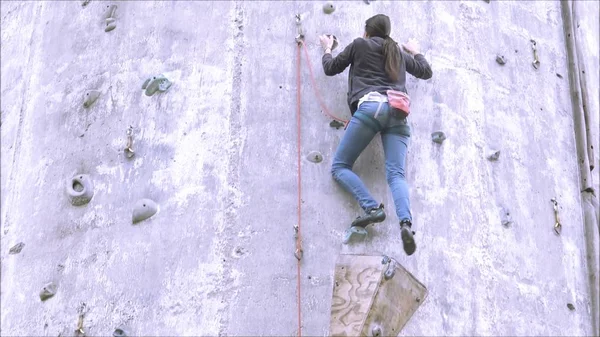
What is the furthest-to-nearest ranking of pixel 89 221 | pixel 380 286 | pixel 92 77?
pixel 92 77 → pixel 89 221 → pixel 380 286

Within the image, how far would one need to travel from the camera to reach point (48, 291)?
954 centimetres

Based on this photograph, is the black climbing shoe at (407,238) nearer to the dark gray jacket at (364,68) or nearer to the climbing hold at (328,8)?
the dark gray jacket at (364,68)

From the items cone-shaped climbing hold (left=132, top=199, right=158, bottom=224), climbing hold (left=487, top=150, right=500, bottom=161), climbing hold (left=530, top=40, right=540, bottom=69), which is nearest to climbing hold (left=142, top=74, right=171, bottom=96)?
cone-shaped climbing hold (left=132, top=199, right=158, bottom=224)

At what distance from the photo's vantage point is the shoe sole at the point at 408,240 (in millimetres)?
8812

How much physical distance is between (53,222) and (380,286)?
8.25 feet

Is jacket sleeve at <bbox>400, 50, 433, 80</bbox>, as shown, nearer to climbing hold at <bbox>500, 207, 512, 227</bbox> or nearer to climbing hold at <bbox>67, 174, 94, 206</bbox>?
climbing hold at <bbox>500, 207, 512, 227</bbox>

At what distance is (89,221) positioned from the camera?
31.8 ft

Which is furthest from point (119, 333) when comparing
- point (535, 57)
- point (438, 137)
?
point (535, 57)

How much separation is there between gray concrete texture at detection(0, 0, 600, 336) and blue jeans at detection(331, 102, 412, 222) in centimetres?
15

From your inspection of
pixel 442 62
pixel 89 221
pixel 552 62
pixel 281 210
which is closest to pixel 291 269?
pixel 281 210

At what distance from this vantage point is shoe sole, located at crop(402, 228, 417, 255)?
881 centimetres

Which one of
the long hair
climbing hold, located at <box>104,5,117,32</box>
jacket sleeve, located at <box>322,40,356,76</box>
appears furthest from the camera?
climbing hold, located at <box>104,5,117,32</box>

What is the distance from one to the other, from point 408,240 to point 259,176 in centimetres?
125

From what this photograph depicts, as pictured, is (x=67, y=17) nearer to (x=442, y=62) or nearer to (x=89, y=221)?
(x=89, y=221)
